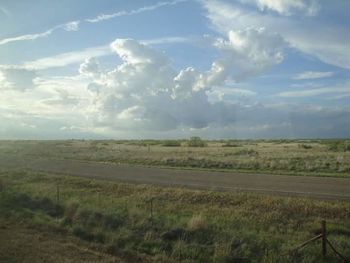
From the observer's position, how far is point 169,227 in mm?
14883

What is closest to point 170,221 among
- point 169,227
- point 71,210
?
point 169,227

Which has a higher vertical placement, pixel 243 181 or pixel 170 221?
pixel 243 181

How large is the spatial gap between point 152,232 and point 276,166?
2331 cm

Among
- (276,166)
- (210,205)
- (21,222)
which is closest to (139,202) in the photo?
(210,205)

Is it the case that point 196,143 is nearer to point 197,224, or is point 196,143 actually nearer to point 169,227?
point 169,227

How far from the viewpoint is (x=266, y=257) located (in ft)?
38.6

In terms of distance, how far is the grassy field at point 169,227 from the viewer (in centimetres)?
1230

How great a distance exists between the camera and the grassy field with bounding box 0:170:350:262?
12.3 m

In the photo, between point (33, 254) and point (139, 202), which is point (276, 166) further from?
point (33, 254)

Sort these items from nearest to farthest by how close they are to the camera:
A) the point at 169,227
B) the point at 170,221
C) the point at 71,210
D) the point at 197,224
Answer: the point at 197,224, the point at 169,227, the point at 170,221, the point at 71,210

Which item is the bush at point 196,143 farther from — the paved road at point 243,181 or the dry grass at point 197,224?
the dry grass at point 197,224

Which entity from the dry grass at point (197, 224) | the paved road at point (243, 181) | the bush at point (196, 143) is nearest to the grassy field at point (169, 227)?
the dry grass at point (197, 224)

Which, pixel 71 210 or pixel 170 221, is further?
pixel 71 210

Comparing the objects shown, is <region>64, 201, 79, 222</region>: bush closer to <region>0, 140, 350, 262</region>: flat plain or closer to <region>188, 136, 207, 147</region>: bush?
<region>0, 140, 350, 262</region>: flat plain
